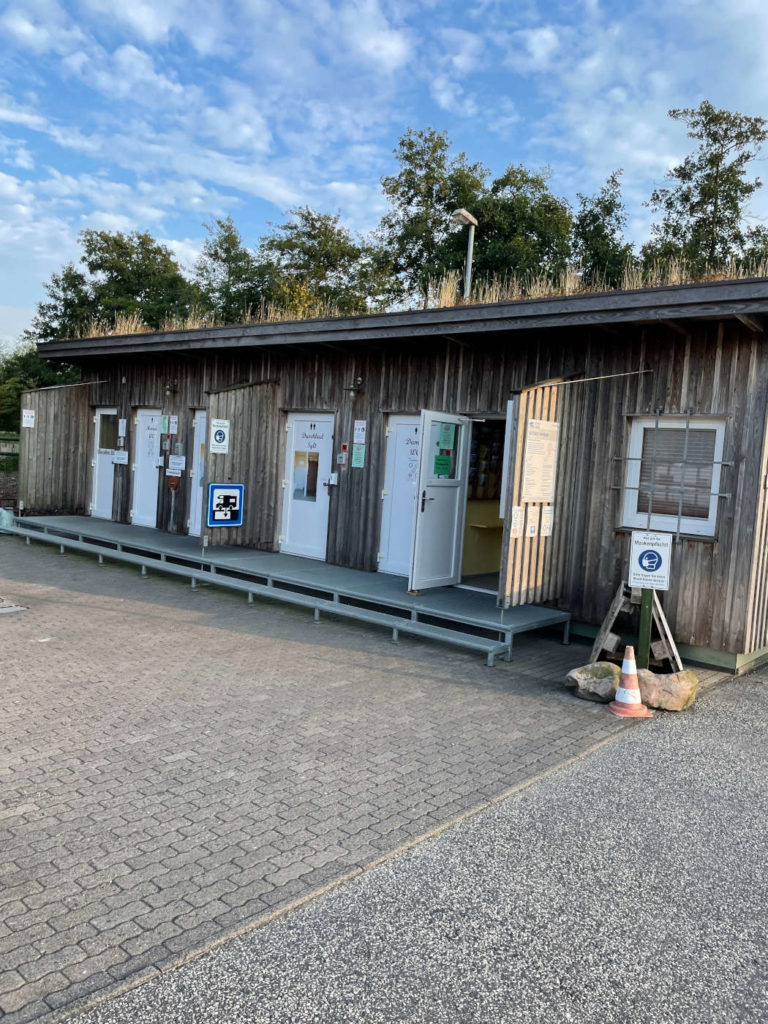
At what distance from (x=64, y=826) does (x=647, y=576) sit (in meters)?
4.63

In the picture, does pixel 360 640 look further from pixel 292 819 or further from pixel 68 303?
pixel 68 303

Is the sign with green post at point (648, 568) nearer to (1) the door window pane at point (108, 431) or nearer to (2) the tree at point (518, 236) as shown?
(1) the door window pane at point (108, 431)

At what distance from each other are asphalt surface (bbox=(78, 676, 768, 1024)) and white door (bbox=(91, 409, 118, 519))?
1238 cm

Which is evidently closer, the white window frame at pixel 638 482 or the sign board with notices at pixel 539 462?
the white window frame at pixel 638 482

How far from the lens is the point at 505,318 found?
8281 millimetres

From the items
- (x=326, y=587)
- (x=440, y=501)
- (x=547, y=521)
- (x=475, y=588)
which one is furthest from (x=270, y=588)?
(x=547, y=521)

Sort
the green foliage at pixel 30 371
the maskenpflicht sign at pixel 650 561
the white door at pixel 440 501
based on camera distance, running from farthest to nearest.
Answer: the green foliage at pixel 30 371
the white door at pixel 440 501
the maskenpflicht sign at pixel 650 561

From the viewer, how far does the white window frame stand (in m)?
7.50

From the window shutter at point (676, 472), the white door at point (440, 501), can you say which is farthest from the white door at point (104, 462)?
the window shutter at point (676, 472)

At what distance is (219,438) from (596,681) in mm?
6579

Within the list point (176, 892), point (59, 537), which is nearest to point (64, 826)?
point (176, 892)

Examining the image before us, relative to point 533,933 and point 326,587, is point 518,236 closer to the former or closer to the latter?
point 326,587

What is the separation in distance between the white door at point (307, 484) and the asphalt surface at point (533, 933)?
275 inches

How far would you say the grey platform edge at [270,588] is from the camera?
297 inches
